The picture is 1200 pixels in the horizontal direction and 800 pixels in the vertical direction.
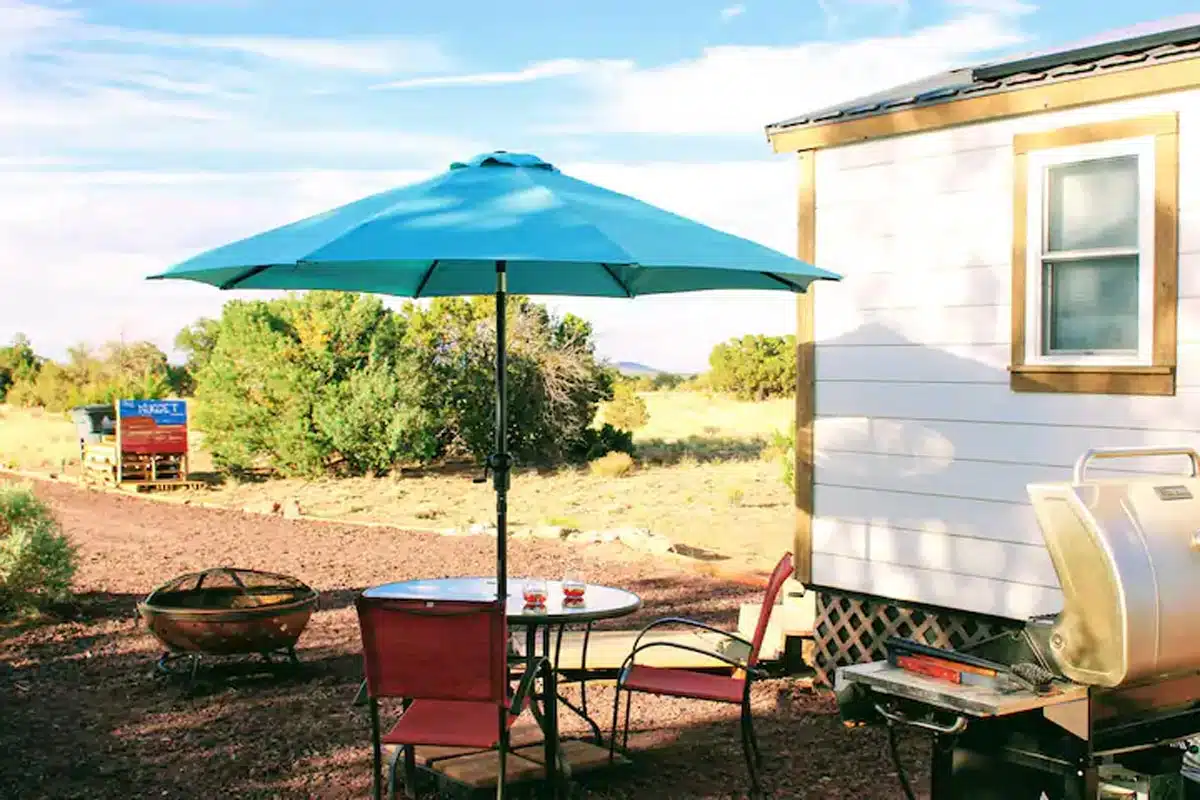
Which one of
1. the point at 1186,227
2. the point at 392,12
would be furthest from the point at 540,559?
the point at 1186,227

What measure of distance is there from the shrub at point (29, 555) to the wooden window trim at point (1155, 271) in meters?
6.59

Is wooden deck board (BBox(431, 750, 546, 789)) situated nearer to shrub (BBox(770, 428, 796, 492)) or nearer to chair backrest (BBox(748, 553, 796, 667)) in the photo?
chair backrest (BBox(748, 553, 796, 667))

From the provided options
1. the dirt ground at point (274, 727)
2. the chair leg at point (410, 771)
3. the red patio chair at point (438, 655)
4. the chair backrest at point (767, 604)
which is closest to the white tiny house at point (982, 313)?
the dirt ground at point (274, 727)

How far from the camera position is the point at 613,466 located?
1952cm

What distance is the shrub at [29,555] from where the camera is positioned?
8.62m

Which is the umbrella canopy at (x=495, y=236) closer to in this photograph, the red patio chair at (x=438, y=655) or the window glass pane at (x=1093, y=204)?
the red patio chair at (x=438, y=655)

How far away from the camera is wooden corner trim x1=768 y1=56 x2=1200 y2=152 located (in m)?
5.60

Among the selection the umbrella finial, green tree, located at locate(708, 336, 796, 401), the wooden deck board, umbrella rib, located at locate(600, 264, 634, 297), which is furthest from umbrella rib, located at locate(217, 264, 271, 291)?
green tree, located at locate(708, 336, 796, 401)

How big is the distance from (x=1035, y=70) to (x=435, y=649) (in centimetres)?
389

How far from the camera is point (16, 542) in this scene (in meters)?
Result: 8.60

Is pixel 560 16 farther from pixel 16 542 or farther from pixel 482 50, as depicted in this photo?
pixel 16 542

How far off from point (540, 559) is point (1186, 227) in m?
7.04

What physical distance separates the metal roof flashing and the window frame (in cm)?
35

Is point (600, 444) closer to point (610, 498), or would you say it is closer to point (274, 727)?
A: point (610, 498)
